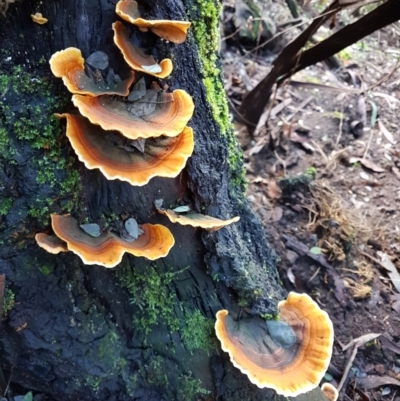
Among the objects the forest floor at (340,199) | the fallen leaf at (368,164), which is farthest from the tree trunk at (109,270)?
the fallen leaf at (368,164)

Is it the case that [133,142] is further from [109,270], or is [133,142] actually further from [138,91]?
[109,270]

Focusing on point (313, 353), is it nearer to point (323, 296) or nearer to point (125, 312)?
point (125, 312)

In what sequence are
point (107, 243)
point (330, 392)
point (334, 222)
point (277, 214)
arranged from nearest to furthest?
1. point (107, 243)
2. point (330, 392)
3. point (334, 222)
4. point (277, 214)

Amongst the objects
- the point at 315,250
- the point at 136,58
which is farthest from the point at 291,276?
the point at 136,58

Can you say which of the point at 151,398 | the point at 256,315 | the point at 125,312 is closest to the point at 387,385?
the point at 256,315

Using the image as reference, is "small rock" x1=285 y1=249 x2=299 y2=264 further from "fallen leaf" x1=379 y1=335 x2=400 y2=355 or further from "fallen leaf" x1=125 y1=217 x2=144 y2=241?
"fallen leaf" x1=125 y1=217 x2=144 y2=241

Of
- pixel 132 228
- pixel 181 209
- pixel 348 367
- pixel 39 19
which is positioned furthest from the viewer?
pixel 348 367
